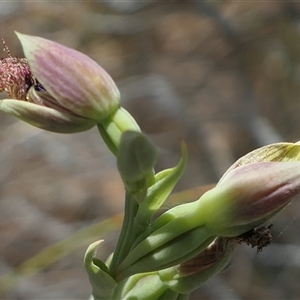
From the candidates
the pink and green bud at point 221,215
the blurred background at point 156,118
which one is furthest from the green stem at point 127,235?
the blurred background at point 156,118

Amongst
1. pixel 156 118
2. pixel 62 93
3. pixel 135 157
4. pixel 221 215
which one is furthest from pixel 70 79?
pixel 156 118

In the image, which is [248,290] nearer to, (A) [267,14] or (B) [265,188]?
(A) [267,14]

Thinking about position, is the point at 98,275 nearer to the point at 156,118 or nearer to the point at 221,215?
the point at 221,215

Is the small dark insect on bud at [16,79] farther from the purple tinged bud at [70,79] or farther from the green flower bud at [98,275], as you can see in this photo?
the green flower bud at [98,275]

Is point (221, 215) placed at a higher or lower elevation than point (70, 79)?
lower

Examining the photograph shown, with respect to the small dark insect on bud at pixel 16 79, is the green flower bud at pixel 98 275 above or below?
below

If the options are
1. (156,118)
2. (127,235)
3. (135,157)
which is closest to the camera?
(135,157)

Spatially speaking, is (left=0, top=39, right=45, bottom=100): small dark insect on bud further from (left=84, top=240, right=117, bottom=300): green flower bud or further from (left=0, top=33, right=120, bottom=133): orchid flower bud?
(left=84, top=240, right=117, bottom=300): green flower bud
